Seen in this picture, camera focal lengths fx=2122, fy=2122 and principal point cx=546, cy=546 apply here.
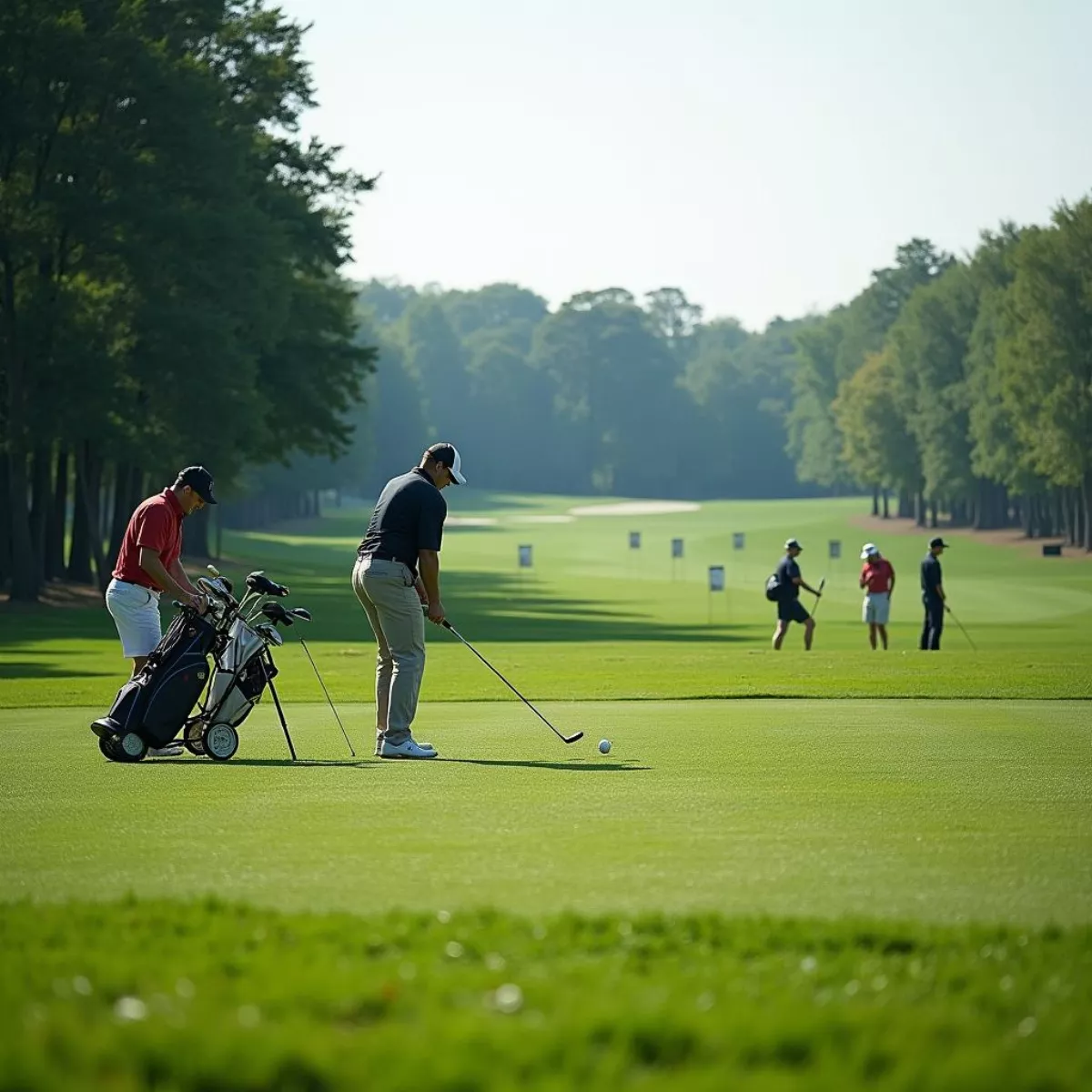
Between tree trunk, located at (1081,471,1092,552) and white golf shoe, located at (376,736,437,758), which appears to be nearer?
white golf shoe, located at (376,736,437,758)

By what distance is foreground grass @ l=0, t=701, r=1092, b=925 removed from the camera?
8.92 m

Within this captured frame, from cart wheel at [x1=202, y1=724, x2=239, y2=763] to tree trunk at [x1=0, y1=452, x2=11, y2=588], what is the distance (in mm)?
39905

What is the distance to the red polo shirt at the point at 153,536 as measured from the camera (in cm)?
1622

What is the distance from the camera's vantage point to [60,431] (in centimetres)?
4959

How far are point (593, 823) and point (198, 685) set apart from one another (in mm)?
5213

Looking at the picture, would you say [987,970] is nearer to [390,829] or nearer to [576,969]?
[576,969]

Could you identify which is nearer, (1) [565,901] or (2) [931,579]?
(1) [565,901]

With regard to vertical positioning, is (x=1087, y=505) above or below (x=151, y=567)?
above

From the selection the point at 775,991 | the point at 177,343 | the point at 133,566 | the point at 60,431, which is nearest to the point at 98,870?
the point at 775,991

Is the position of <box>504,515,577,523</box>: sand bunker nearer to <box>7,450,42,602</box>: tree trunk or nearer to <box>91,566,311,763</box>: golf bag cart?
<box>7,450,42,602</box>: tree trunk

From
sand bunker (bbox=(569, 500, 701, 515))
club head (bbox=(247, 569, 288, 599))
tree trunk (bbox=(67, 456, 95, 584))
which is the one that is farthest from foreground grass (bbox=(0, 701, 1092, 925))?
sand bunker (bbox=(569, 500, 701, 515))

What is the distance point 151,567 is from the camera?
1608cm

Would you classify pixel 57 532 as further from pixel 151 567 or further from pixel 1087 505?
pixel 1087 505

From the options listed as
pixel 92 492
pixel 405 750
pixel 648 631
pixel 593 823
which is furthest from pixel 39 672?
pixel 92 492
